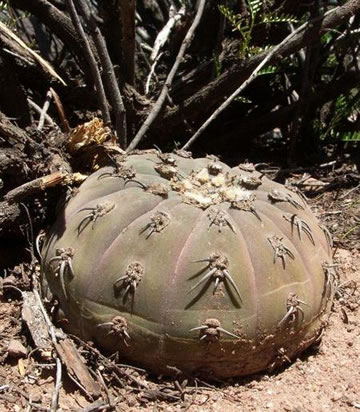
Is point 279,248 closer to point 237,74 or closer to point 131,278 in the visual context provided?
point 131,278

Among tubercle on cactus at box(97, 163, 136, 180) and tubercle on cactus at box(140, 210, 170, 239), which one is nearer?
tubercle on cactus at box(140, 210, 170, 239)

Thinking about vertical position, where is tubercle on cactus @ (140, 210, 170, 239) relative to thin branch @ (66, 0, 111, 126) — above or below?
below

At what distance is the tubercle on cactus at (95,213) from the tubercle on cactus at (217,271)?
41 centimetres

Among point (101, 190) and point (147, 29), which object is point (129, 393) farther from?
point (147, 29)

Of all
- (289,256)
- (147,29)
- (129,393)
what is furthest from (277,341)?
(147,29)

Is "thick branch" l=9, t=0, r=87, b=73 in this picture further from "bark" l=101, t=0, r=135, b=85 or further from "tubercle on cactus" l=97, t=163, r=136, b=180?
"tubercle on cactus" l=97, t=163, r=136, b=180

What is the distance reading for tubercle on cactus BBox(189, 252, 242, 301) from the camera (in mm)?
2338

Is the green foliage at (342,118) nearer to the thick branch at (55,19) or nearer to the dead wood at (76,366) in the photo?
the thick branch at (55,19)

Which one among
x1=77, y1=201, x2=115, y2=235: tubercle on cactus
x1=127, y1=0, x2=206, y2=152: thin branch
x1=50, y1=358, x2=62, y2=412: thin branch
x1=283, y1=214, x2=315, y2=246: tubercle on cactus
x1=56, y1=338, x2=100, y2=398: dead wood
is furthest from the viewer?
x1=127, y1=0, x2=206, y2=152: thin branch

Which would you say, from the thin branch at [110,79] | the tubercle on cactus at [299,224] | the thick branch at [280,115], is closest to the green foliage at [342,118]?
the thick branch at [280,115]

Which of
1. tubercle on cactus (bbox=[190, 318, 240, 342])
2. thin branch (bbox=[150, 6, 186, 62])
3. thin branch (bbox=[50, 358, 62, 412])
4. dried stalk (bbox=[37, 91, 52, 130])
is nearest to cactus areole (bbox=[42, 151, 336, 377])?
tubercle on cactus (bbox=[190, 318, 240, 342])

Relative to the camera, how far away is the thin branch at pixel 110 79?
3.14 metres

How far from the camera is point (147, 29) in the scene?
185 inches

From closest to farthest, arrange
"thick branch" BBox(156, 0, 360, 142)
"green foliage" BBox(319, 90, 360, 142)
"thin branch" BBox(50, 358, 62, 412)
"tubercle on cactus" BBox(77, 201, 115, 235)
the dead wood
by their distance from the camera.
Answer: "thin branch" BBox(50, 358, 62, 412) < the dead wood < "tubercle on cactus" BBox(77, 201, 115, 235) < "thick branch" BBox(156, 0, 360, 142) < "green foliage" BBox(319, 90, 360, 142)
